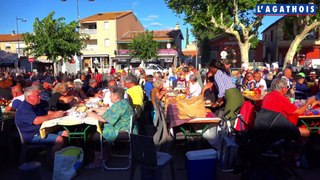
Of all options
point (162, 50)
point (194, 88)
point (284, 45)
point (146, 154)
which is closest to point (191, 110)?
point (146, 154)

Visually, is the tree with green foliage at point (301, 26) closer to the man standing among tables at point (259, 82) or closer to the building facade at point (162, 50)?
the man standing among tables at point (259, 82)

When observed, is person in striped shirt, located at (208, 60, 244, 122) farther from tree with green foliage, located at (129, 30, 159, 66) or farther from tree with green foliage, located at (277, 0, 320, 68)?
tree with green foliage, located at (129, 30, 159, 66)

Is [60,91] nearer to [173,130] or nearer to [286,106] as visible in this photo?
[173,130]

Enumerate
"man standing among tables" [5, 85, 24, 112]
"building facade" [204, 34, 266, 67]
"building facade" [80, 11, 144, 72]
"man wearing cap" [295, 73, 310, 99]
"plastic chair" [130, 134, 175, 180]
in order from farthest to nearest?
"building facade" [80, 11, 144, 72] < "building facade" [204, 34, 266, 67] < "man wearing cap" [295, 73, 310, 99] < "man standing among tables" [5, 85, 24, 112] < "plastic chair" [130, 134, 175, 180]

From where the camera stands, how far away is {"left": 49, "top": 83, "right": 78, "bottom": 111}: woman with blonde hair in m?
6.62

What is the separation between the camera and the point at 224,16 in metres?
28.2

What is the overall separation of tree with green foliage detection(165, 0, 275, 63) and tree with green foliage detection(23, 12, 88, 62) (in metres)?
9.59

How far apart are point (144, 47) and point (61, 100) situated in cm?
3282

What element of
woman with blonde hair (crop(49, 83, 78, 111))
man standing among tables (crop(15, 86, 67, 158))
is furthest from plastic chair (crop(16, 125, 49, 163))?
woman with blonde hair (crop(49, 83, 78, 111))

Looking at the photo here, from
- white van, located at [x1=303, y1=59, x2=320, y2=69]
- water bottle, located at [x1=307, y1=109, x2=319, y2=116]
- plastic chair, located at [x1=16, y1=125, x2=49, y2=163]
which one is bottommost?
plastic chair, located at [x1=16, y1=125, x2=49, y2=163]

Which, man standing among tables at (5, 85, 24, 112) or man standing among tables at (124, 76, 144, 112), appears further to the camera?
man standing among tables at (124, 76, 144, 112)

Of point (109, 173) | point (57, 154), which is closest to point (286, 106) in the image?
point (109, 173)

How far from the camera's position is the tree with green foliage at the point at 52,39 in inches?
1074

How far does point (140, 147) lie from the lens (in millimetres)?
3822
